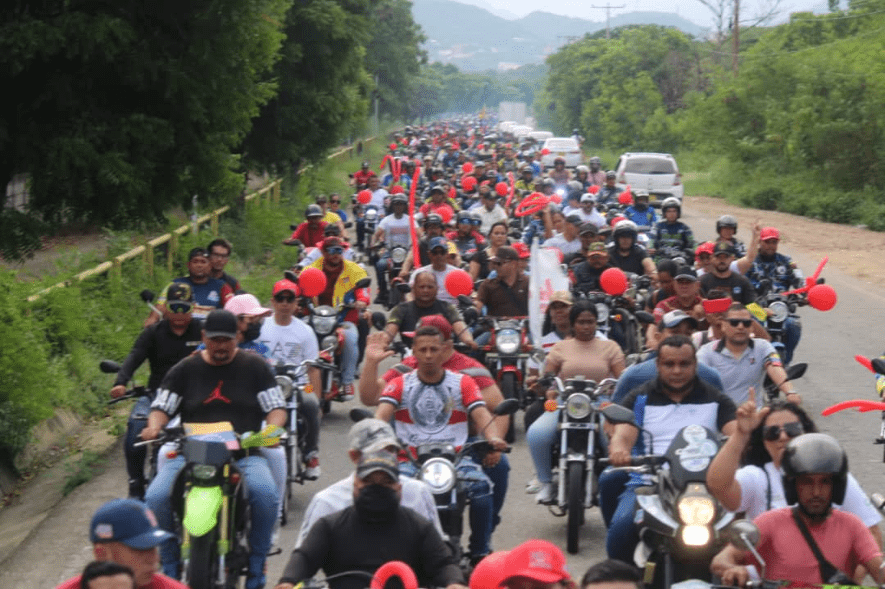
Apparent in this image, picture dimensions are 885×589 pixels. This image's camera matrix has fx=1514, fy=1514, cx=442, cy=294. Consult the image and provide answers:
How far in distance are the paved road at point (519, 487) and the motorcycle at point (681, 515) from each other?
2.40 metres

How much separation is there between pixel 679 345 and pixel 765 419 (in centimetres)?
173

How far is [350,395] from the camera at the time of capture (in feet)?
49.4

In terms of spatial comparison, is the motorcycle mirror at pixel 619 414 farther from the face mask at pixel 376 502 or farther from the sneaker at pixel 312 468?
the sneaker at pixel 312 468

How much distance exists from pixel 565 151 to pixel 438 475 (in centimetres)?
5317

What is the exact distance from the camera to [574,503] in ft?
32.6

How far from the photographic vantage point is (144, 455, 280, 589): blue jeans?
8.40 m

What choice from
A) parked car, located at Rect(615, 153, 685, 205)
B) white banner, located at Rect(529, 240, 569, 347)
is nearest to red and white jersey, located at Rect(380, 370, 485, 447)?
white banner, located at Rect(529, 240, 569, 347)

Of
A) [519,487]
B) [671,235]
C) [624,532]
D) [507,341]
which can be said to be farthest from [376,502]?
[671,235]

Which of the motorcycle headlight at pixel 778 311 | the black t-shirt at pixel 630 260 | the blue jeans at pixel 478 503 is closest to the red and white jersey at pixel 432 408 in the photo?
the blue jeans at pixel 478 503

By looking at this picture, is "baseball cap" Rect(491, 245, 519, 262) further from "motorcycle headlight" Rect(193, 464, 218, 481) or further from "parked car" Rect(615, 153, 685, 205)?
Answer: "parked car" Rect(615, 153, 685, 205)

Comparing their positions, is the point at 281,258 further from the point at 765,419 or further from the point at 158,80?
the point at 765,419

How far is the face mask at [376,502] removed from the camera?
6316mm

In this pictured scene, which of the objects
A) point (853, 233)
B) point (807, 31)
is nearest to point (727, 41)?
point (807, 31)

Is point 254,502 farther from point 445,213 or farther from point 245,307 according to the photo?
point 445,213
